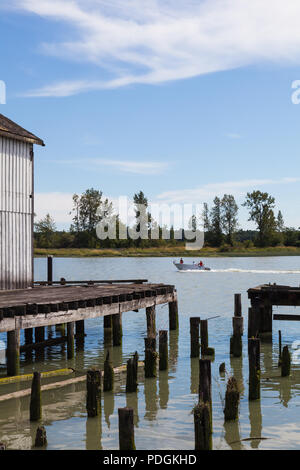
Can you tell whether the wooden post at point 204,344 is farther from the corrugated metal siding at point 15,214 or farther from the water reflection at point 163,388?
the corrugated metal siding at point 15,214

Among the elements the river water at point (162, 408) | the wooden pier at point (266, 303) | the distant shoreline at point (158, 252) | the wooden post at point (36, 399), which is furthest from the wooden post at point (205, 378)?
the distant shoreline at point (158, 252)

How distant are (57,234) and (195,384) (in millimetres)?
148091

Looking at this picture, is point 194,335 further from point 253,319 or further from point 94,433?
point 94,433

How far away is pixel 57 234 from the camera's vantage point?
16500cm

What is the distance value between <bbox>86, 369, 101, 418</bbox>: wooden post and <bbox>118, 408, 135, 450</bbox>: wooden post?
2825mm

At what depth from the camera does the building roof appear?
2481 centimetres

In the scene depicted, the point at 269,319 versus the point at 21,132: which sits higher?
the point at 21,132

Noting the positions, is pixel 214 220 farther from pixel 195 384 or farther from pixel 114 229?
pixel 195 384

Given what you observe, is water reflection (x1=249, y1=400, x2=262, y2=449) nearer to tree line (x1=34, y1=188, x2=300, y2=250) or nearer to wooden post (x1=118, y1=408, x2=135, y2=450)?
wooden post (x1=118, y1=408, x2=135, y2=450)

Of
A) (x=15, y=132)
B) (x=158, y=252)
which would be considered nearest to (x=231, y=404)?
(x=15, y=132)

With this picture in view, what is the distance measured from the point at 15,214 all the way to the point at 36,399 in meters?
12.2

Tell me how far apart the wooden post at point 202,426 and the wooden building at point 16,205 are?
14417 millimetres

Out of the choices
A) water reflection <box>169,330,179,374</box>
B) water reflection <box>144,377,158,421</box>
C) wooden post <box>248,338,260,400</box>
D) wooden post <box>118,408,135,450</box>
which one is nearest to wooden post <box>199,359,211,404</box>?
wooden post <box>118,408,135,450</box>
